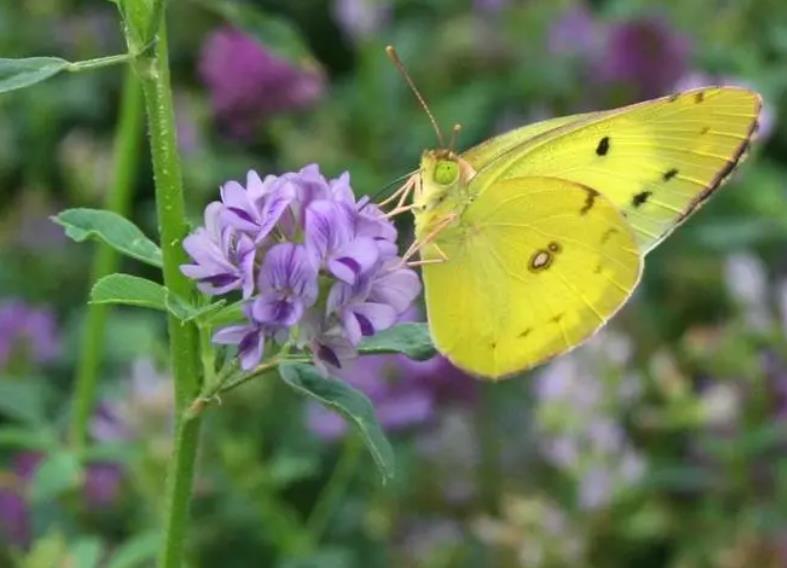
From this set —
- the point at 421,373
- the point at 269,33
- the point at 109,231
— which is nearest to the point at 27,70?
the point at 109,231

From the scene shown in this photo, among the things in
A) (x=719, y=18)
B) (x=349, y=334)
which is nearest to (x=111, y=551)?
(x=349, y=334)

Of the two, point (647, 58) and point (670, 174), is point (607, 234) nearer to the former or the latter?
point (670, 174)

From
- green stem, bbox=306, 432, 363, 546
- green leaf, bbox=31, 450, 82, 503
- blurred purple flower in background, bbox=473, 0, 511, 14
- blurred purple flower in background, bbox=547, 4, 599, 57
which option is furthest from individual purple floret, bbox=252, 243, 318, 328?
blurred purple flower in background, bbox=473, 0, 511, 14

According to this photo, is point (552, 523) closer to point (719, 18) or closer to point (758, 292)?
point (758, 292)

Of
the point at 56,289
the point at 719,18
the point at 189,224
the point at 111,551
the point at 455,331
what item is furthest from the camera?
the point at 719,18

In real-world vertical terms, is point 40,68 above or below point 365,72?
above

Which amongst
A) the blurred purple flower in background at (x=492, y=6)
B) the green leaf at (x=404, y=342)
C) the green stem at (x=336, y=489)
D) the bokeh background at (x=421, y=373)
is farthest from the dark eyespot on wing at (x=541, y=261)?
the blurred purple flower in background at (x=492, y=6)

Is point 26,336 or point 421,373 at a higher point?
point 26,336

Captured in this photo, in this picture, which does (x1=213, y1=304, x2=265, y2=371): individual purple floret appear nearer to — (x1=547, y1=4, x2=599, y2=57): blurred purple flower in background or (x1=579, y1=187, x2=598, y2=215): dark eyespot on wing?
(x1=579, y1=187, x2=598, y2=215): dark eyespot on wing
